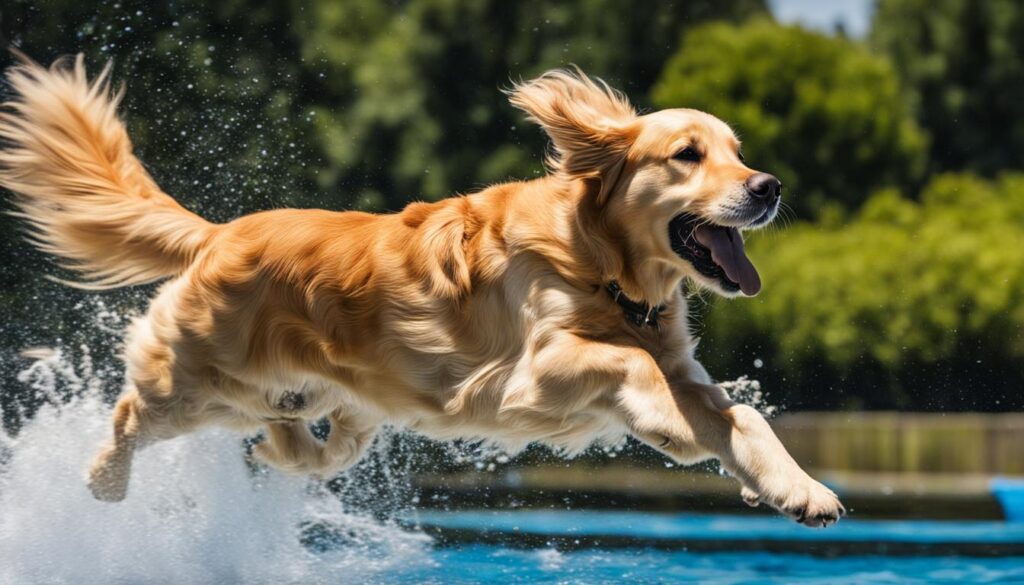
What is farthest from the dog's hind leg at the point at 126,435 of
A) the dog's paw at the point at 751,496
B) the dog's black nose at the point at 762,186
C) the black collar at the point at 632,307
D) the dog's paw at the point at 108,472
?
the dog's black nose at the point at 762,186

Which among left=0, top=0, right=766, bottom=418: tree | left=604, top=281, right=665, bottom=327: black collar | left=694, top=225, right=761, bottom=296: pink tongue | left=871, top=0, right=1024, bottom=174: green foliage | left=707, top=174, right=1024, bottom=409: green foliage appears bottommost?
left=604, top=281, right=665, bottom=327: black collar

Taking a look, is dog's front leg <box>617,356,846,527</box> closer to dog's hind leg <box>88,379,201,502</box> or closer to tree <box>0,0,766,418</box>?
dog's hind leg <box>88,379,201,502</box>

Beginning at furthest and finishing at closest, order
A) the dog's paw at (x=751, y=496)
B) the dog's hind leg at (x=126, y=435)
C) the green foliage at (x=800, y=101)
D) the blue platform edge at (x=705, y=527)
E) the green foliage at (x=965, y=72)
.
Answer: the green foliage at (x=965, y=72)
the green foliage at (x=800, y=101)
the blue platform edge at (x=705, y=527)
the dog's hind leg at (x=126, y=435)
the dog's paw at (x=751, y=496)

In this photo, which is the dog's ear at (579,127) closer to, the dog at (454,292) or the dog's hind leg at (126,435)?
the dog at (454,292)

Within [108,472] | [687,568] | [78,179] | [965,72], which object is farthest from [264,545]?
[965,72]

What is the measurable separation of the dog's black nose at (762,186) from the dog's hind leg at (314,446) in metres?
1.92

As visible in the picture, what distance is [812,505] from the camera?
3.91 m

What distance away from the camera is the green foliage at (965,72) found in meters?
21.0

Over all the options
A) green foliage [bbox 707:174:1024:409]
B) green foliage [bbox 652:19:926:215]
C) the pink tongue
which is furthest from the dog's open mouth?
green foliage [bbox 652:19:926:215]

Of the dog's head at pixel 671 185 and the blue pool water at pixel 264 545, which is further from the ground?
the dog's head at pixel 671 185

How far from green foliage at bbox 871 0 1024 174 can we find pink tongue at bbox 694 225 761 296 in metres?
17.3

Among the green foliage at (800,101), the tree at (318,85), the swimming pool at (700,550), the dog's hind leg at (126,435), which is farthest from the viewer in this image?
the green foliage at (800,101)

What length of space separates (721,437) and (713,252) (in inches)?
24.3

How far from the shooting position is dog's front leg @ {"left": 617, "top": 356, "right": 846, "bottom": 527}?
3941 mm
